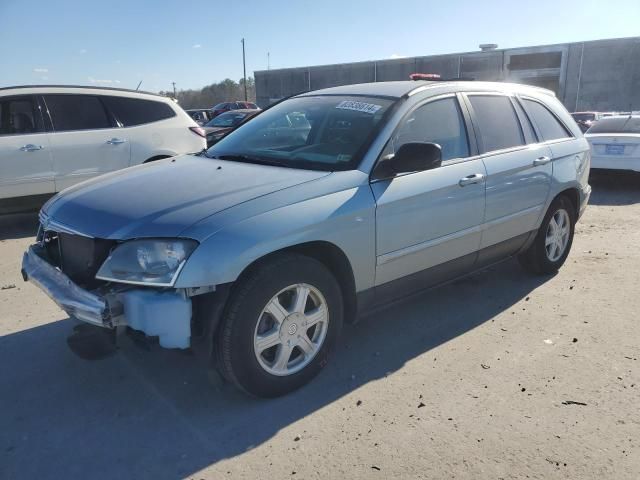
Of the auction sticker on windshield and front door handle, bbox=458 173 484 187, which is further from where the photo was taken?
front door handle, bbox=458 173 484 187

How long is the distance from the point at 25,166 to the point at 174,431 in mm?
5162

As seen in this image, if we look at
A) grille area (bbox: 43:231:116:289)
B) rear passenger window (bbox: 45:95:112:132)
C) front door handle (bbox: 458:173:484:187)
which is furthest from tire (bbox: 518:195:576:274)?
rear passenger window (bbox: 45:95:112:132)

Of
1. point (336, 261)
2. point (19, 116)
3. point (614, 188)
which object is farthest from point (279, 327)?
point (614, 188)

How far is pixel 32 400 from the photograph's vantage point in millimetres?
3045

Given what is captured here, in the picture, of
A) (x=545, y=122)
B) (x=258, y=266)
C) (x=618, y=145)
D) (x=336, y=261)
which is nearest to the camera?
(x=258, y=266)

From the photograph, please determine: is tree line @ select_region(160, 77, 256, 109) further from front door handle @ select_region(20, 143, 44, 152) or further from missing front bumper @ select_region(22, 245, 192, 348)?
missing front bumper @ select_region(22, 245, 192, 348)

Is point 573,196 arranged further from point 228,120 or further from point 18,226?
point 228,120

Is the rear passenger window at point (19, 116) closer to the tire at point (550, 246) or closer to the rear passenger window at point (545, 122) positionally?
the rear passenger window at point (545, 122)

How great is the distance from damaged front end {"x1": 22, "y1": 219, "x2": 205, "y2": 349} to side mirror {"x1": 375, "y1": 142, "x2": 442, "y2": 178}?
1356mm

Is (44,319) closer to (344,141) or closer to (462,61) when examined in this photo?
(344,141)

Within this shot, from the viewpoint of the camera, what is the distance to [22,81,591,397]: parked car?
104 inches

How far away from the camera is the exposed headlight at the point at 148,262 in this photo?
2.59 metres

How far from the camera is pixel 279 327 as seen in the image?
2977 mm

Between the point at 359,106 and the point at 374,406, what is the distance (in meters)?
2.03
